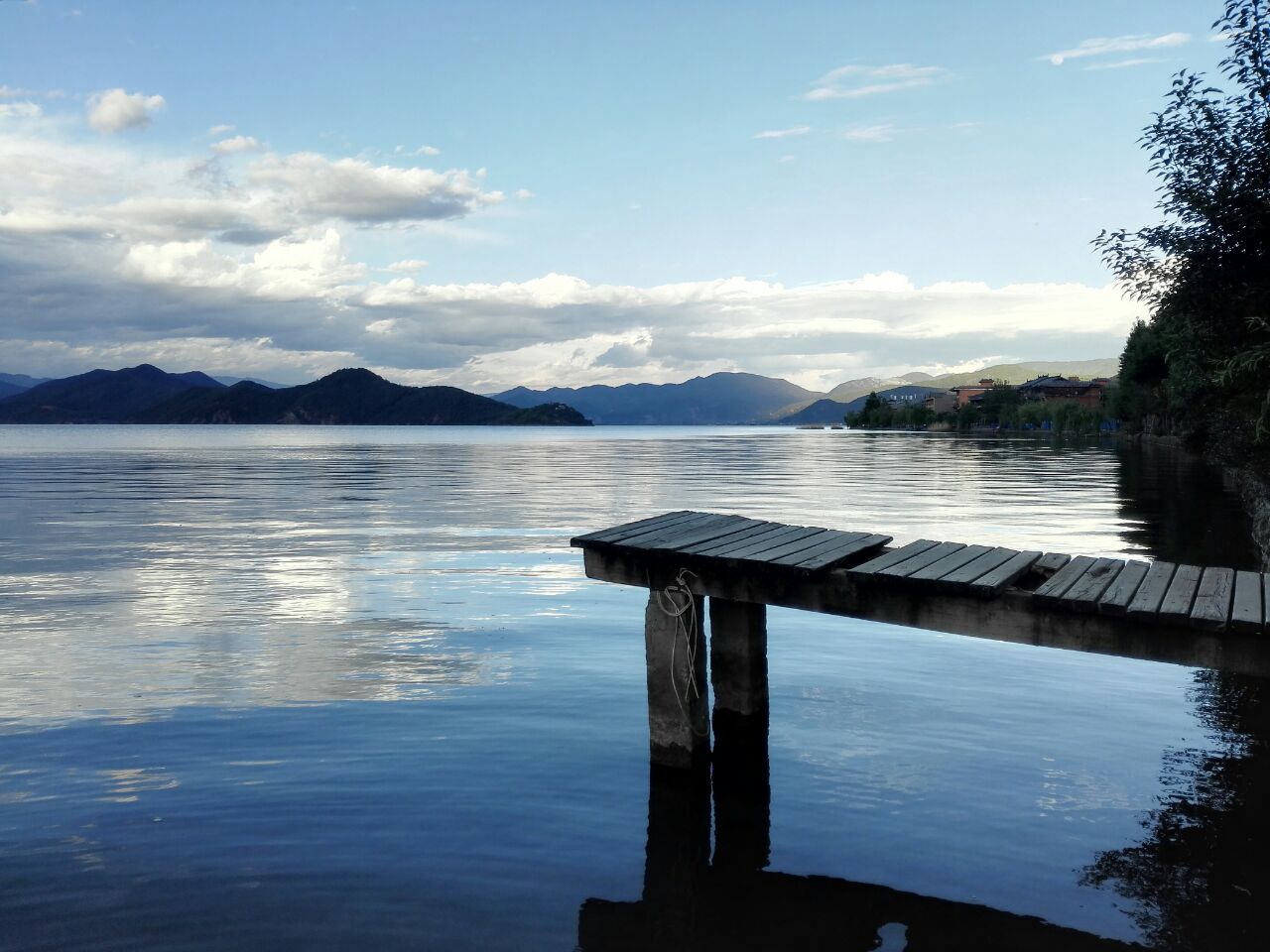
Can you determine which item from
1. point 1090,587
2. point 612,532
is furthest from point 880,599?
point 612,532

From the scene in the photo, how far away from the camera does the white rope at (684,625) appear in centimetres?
932

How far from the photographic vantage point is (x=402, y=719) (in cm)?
1084

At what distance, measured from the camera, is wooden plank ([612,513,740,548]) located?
30.9 feet

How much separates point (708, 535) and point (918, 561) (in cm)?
224

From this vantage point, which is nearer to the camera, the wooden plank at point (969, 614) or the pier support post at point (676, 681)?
the wooden plank at point (969, 614)

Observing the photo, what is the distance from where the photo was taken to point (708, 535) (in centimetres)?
1032

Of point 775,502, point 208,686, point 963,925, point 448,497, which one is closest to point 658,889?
point 963,925

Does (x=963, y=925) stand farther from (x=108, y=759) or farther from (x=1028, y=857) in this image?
(x=108, y=759)

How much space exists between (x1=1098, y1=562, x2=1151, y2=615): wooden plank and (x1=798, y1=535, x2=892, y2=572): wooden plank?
6.88 feet

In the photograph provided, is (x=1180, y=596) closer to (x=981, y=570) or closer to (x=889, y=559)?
(x=981, y=570)

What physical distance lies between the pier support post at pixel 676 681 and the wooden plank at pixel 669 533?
1.58ft

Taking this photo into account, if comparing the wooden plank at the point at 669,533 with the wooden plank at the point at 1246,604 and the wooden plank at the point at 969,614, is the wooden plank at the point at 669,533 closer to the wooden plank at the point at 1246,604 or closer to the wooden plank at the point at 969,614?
the wooden plank at the point at 969,614

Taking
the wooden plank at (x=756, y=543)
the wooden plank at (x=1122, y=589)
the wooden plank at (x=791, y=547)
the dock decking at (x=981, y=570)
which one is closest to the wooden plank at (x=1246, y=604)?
the dock decking at (x=981, y=570)

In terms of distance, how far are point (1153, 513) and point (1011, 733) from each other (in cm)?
2628
